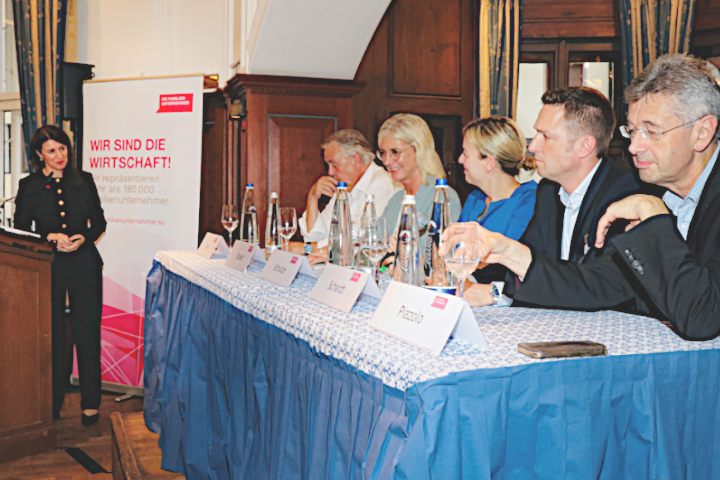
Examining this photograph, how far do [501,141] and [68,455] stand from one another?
2.63 meters

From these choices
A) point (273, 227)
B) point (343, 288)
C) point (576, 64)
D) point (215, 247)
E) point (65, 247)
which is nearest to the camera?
point (343, 288)

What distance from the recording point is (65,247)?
3.81 m

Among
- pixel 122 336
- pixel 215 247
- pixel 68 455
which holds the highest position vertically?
pixel 215 247

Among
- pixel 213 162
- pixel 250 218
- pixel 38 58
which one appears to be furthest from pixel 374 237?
pixel 38 58


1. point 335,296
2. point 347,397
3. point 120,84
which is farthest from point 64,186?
point 347,397

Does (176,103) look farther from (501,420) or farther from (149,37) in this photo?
(501,420)

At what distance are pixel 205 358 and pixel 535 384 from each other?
150cm

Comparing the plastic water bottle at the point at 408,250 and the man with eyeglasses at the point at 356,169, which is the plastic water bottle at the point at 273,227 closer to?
the man with eyeglasses at the point at 356,169

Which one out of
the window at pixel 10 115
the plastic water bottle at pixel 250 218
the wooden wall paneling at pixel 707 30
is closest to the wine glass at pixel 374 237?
the plastic water bottle at pixel 250 218

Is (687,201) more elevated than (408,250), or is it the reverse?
(687,201)

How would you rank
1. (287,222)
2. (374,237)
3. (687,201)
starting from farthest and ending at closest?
(287,222) → (374,237) → (687,201)

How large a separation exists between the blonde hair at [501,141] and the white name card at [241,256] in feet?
3.08

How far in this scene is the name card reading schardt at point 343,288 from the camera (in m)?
1.60

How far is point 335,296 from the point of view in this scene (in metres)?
1.68
